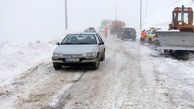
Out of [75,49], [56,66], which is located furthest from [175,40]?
[56,66]

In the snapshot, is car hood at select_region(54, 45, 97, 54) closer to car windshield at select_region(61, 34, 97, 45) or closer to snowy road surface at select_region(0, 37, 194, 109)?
car windshield at select_region(61, 34, 97, 45)

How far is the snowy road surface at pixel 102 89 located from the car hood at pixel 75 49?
2.43 feet

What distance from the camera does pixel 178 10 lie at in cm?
2056

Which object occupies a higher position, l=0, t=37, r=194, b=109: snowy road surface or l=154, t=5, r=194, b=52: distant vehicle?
l=154, t=5, r=194, b=52: distant vehicle

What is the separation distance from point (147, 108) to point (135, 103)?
436 mm

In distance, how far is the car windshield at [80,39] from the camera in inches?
500

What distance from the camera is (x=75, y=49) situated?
1168cm

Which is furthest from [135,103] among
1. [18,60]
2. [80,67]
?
[18,60]

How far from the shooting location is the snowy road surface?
683 centimetres

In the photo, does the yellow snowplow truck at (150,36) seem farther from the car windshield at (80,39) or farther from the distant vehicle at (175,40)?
the car windshield at (80,39)

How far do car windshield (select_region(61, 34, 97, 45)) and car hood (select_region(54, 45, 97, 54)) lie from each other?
63 cm

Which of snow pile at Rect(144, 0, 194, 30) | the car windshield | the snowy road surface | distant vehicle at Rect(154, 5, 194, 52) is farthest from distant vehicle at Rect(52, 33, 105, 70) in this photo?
snow pile at Rect(144, 0, 194, 30)

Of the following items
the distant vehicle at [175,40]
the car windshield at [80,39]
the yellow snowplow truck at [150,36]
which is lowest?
the yellow snowplow truck at [150,36]

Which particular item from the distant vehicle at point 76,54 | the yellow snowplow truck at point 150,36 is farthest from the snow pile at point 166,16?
the distant vehicle at point 76,54
